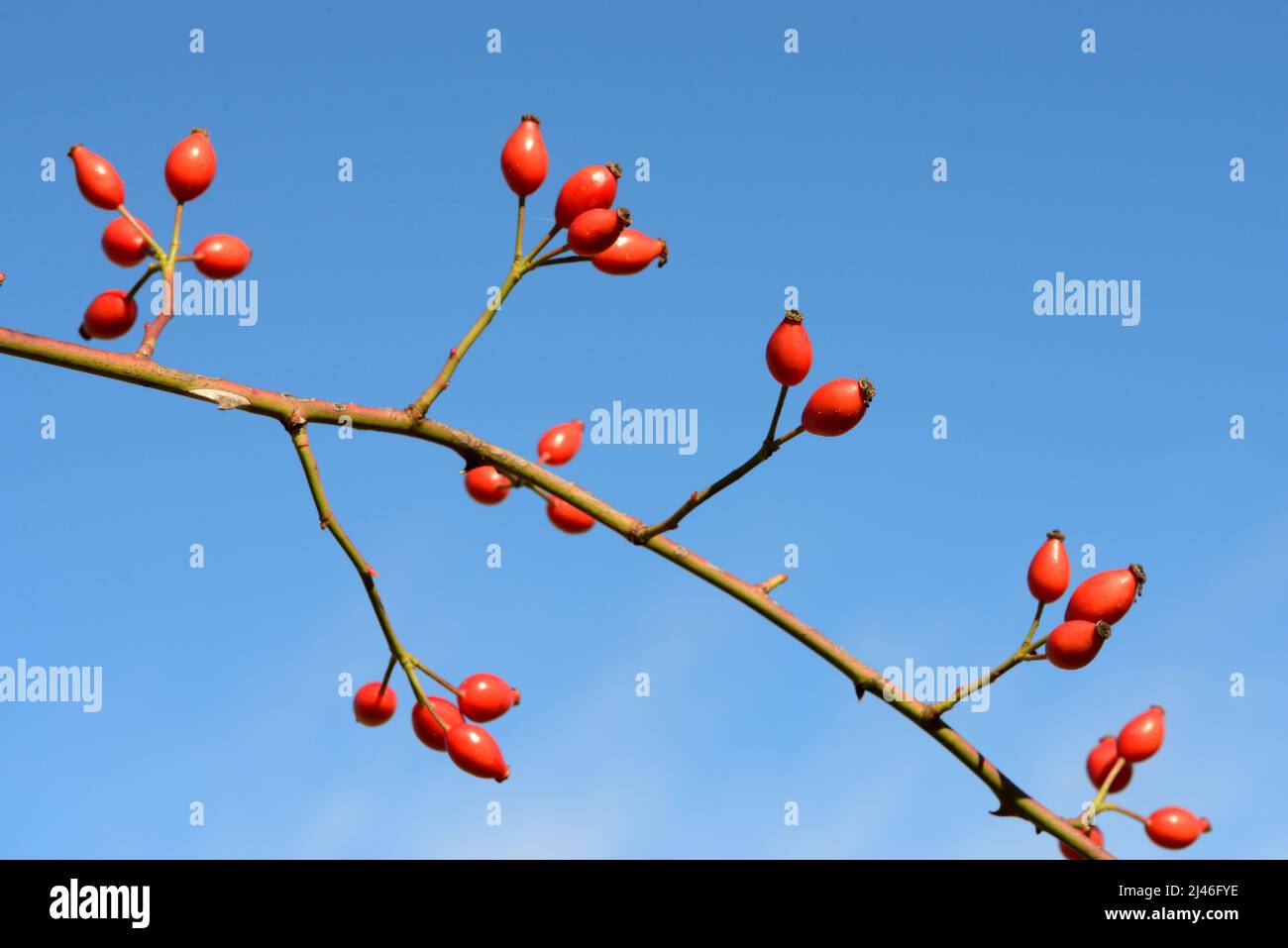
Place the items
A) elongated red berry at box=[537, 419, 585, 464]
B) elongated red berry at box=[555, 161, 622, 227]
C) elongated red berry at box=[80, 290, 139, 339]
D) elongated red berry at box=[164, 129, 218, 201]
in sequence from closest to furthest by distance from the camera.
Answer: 1. elongated red berry at box=[555, 161, 622, 227]
2. elongated red berry at box=[164, 129, 218, 201]
3. elongated red berry at box=[80, 290, 139, 339]
4. elongated red berry at box=[537, 419, 585, 464]

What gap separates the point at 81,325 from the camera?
11.3 ft

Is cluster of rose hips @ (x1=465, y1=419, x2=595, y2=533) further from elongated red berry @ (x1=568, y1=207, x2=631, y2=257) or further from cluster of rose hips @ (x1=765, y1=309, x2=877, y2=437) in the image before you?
cluster of rose hips @ (x1=765, y1=309, x2=877, y2=437)

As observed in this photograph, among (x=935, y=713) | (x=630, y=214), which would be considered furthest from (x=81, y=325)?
(x=935, y=713)

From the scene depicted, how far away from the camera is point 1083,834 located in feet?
8.98

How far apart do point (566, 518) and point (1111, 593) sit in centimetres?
175

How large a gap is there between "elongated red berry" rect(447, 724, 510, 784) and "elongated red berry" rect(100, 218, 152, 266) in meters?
1.83

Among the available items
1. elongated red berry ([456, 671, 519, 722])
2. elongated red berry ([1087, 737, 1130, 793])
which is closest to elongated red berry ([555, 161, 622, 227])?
elongated red berry ([456, 671, 519, 722])

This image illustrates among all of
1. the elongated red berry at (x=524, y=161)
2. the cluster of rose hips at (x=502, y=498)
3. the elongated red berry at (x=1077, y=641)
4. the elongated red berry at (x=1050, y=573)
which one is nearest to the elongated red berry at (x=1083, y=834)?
the elongated red berry at (x=1077, y=641)

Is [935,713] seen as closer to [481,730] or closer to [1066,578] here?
[1066,578]

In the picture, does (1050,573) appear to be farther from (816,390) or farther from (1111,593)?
(816,390)

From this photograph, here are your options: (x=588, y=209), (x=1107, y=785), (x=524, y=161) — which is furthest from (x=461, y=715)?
(x=1107, y=785)

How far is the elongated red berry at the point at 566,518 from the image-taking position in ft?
12.0

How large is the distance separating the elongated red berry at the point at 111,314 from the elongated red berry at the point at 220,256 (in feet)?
0.98

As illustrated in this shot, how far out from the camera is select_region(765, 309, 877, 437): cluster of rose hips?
2.69m
